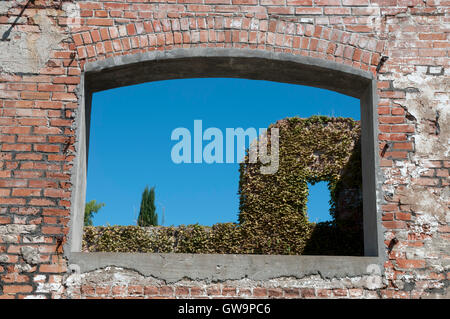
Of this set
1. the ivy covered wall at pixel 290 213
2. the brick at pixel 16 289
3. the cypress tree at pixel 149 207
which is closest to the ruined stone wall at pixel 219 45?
the brick at pixel 16 289

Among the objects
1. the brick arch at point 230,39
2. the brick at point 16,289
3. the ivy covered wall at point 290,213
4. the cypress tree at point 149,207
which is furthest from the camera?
the cypress tree at point 149,207

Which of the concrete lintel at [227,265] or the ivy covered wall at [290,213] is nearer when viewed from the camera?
the concrete lintel at [227,265]

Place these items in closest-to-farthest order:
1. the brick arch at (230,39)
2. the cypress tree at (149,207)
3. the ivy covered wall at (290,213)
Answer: the brick arch at (230,39), the ivy covered wall at (290,213), the cypress tree at (149,207)

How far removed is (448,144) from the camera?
4441 mm

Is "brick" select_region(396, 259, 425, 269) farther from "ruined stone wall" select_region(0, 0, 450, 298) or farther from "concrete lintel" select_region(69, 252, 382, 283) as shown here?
"concrete lintel" select_region(69, 252, 382, 283)

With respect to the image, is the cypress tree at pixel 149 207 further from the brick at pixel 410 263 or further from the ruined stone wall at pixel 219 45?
the brick at pixel 410 263

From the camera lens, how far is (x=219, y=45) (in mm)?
4613

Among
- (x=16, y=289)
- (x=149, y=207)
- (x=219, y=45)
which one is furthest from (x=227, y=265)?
(x=149, y=207)

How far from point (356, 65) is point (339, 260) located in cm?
182

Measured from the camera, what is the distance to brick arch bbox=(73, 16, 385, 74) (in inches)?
181

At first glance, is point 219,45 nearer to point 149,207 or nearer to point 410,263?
point 410,263

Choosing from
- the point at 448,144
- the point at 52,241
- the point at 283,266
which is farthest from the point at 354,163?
the point at 52,241

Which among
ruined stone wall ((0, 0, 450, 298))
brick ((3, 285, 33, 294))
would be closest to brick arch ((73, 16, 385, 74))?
ruined stone wall ((0, 0, 450, 298))

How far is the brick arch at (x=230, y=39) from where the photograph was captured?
4.59 metres
